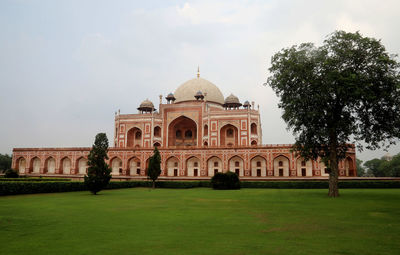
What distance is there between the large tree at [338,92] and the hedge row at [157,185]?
24.4 ft

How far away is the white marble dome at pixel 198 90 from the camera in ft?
159

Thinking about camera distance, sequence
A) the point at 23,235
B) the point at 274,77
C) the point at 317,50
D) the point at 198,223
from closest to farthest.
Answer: the point at 23,235 → the point at 198,223 → the point at 317,50 → the point at 274,77

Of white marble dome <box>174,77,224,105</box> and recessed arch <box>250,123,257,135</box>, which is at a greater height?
white marble dome <box>174,77,224,105</box>

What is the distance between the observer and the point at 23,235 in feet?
21.9

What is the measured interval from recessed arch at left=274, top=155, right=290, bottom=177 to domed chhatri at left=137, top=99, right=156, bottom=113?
2102 centimetres

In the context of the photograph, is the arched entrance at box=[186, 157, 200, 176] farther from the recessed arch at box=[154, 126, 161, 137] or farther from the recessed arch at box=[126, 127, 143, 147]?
the recessed arch at box=[126, 127, 143, 147]

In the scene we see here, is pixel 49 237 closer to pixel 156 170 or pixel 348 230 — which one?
pixel 348 230

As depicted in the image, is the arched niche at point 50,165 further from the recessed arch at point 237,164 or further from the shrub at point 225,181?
Answer: the shrub at point 225,181

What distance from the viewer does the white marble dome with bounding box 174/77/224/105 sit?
48.5 metres

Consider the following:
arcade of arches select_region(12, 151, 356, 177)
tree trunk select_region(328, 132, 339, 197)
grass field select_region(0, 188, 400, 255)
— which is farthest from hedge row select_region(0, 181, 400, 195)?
grass field select_region(0, 188, 400, 255)

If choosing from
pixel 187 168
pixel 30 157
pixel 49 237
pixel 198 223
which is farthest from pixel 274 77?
pixel 30 157

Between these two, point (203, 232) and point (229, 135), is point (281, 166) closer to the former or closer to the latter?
point (229, 135)

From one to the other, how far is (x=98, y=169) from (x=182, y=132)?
27.7 m

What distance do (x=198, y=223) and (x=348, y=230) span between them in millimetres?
3623
